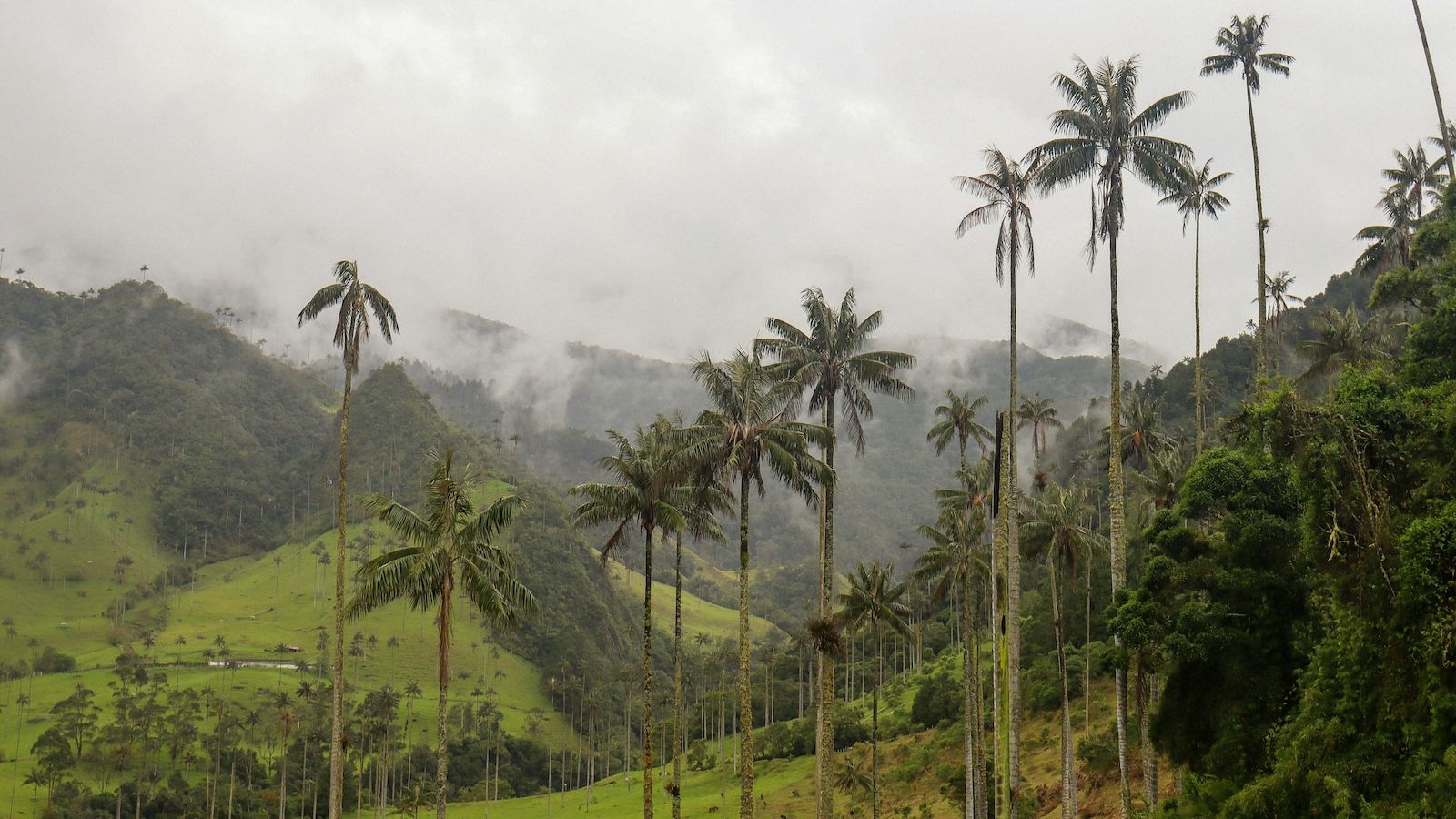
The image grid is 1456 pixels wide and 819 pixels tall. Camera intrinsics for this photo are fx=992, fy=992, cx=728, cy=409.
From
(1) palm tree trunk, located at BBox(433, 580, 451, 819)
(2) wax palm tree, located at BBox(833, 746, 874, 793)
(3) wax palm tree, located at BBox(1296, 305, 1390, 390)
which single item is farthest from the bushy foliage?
(1) palm tree trunk, located at BBox(433, 580, 451, 819)

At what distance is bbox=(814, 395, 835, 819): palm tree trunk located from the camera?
3644 cm

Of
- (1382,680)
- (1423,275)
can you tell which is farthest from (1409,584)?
(1423,275)

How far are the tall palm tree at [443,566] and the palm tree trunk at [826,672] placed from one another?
455 inches

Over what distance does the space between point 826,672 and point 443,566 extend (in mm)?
18571

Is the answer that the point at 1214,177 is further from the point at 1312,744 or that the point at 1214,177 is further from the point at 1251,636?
the point at 1312,744

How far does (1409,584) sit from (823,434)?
18.4m

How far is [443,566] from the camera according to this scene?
32.5 meters

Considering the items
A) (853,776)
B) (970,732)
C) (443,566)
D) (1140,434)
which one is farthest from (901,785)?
(443,566)

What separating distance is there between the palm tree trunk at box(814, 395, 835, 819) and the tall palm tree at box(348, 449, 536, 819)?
11566mm

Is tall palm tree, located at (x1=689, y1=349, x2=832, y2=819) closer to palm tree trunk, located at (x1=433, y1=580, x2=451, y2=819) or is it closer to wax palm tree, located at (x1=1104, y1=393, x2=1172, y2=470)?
palm tree trunk, located at (x1=433, y1=580, x2=451, y2=819)

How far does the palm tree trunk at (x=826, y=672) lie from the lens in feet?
120

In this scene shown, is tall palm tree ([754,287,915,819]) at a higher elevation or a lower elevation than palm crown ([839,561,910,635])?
higher

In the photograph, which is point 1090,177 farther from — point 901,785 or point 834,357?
point 901,785

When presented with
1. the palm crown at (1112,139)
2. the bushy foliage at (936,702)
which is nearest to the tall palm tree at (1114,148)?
the palm crown at (1112,139)
